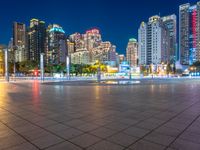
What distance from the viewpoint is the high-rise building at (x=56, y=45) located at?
161 meters

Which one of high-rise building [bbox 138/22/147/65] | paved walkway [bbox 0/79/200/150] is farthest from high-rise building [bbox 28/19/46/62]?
paved walkway [bbox 0/79/200/150]

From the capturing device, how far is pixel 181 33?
567ft

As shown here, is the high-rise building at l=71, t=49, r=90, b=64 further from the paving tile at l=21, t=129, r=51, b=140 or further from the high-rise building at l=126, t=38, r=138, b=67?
the paving tile at l=21, t=129, r=51, b=140

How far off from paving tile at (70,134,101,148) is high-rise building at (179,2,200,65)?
519 feet

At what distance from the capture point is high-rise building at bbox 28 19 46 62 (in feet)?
535

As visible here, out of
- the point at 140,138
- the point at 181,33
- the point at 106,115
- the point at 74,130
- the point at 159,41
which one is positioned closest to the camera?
the point at 140,138

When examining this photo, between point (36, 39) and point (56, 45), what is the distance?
1875cm

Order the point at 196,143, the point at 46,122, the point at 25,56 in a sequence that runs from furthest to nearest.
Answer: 1. the point at 25,56
2. the point at 46,122
3. the point at 196,143

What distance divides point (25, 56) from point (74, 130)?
16943 cm

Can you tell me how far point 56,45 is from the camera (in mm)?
168250

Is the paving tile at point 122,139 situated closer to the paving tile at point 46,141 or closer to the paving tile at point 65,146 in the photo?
the paving tile at point 65,146

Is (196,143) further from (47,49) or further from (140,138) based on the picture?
(47,49)

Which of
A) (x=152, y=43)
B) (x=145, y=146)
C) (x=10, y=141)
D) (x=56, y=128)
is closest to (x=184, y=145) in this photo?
(x=145, y=146)

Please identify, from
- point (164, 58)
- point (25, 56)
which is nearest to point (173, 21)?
point (164, 58)
